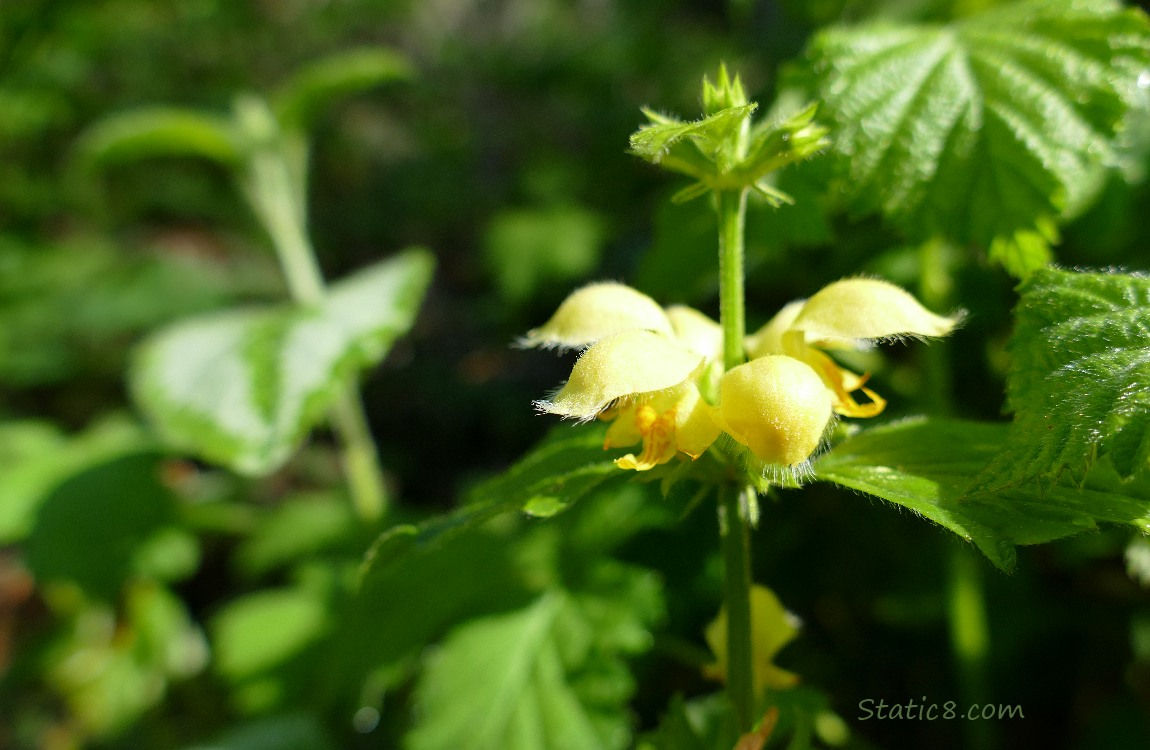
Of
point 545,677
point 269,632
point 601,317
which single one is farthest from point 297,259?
point 601,317

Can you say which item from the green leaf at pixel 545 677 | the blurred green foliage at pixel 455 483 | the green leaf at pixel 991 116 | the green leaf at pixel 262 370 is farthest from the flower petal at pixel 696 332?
the green leaf at pixel 262 370

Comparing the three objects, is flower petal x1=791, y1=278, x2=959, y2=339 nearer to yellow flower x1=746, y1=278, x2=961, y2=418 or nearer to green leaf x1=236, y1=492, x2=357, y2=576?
yellow flower x1=746, y1=278, x2=961, y2=418

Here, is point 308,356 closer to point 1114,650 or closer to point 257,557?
point 257,557

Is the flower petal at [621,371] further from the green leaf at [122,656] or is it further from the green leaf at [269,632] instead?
the green leaf at [122,656]

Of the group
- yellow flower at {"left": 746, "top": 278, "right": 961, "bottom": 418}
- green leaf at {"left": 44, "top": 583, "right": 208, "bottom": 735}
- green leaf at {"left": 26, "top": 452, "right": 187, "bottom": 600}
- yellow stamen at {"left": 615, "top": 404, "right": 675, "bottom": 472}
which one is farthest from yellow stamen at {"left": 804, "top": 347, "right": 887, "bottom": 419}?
green leaf at {"left": 44, "top": 583, "right": 208, "bottom": 735}

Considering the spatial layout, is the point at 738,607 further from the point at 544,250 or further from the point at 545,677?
A: the point at 544,250

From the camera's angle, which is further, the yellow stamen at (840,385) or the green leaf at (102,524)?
the green leaf at (102,524)

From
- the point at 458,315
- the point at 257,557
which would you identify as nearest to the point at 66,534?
the point at 257,557
